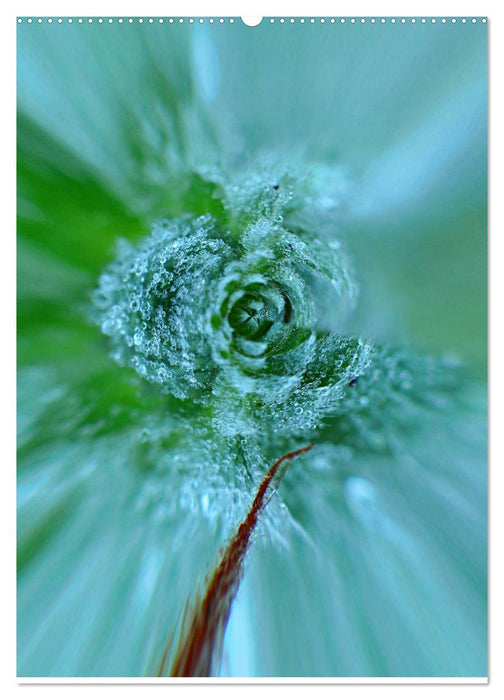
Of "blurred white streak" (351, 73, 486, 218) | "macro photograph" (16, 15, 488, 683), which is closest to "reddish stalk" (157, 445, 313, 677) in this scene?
"macro photograph" (16, 15, 488, 683)

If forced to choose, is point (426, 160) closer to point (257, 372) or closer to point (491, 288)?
point (491, 288)

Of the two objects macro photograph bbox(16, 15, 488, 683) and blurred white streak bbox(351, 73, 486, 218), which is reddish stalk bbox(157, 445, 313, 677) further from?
blurred white streak bbox(351, 73, 486, 218)

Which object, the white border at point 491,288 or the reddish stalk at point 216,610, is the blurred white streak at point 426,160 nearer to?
the white border at point 491,288

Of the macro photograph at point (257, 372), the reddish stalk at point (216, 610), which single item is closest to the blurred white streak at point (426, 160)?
the macro photograph at point (257, 372)

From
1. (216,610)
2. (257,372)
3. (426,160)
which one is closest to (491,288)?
(426,160)

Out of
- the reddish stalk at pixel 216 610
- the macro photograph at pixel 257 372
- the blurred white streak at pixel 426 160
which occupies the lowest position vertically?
the reddish stalk at pixel 216 610

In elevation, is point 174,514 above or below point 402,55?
below

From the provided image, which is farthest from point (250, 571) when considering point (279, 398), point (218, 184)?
point (218, 184)
